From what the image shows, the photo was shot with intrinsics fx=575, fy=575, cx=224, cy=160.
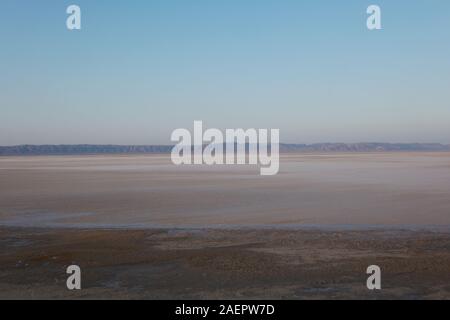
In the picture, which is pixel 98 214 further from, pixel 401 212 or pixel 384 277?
A: pixel 384 277

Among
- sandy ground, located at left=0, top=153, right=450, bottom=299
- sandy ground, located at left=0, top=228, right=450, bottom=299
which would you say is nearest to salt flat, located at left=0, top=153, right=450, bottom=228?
sandy ground, located at left=0, top=153, right=450, bottom=299

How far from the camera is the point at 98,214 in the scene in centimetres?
1666

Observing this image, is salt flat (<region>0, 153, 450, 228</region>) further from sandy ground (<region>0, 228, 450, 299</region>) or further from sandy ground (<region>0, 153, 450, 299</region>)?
sandy ground (<region>0, 228, 450, 299</region>)

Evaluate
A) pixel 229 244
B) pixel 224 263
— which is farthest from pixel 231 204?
pixel 224 263

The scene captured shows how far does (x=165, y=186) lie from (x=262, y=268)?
668 inches

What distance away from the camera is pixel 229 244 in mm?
11562

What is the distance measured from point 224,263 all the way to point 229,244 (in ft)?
5.81

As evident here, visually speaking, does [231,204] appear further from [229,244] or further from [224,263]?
[224,263]

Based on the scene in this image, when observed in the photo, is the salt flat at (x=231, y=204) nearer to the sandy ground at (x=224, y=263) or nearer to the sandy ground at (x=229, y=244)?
the sandy ground at (x=229, y=244)

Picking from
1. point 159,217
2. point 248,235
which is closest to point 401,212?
point 248,235

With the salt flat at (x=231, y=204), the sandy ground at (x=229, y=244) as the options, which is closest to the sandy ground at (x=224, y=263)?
the sandy ground at (x=229, y=244)

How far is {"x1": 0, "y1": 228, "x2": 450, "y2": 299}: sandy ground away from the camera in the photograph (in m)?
7.90

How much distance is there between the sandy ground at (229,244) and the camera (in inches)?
320

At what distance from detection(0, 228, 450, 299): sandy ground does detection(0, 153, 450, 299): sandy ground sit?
0.02m
